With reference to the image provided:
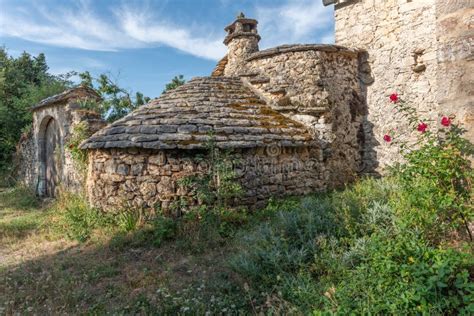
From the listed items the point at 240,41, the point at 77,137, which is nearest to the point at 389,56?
the point at 240,41

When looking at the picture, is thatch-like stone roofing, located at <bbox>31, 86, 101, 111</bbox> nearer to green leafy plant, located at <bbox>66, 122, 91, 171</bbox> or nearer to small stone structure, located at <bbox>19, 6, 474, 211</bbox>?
small stone structure, located at <bbox>19, 6, 474, 211</bbox>

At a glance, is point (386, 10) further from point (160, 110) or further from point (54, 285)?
point (54, 285)

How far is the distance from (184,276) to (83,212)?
11.4 feet

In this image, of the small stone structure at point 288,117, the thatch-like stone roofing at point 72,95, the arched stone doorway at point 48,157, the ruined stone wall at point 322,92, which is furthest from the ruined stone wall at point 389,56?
the arched stone doorway at point 48,157

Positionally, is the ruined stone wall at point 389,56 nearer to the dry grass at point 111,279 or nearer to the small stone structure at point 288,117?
the small stone structure at point 288,117

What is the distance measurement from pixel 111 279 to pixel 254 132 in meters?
3.64

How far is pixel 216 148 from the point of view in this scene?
5777 mm

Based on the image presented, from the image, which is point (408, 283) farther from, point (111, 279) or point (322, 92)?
point (322, 92)

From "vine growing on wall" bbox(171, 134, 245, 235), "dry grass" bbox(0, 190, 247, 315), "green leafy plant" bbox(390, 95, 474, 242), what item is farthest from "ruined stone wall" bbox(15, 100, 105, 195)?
"green leafy plant" bbox(390, 95, 474, 242)

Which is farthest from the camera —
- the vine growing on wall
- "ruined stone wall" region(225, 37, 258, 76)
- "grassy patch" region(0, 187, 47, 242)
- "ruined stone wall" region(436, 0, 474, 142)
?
"ruined stone wall" region(225, 37, 258, 76)

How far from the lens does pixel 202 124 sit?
243 inches

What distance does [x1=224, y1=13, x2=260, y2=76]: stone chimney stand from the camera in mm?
12246

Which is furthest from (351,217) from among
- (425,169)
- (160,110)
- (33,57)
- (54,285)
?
(33,57)

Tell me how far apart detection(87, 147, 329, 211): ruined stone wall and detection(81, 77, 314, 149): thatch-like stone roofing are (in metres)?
0.23
